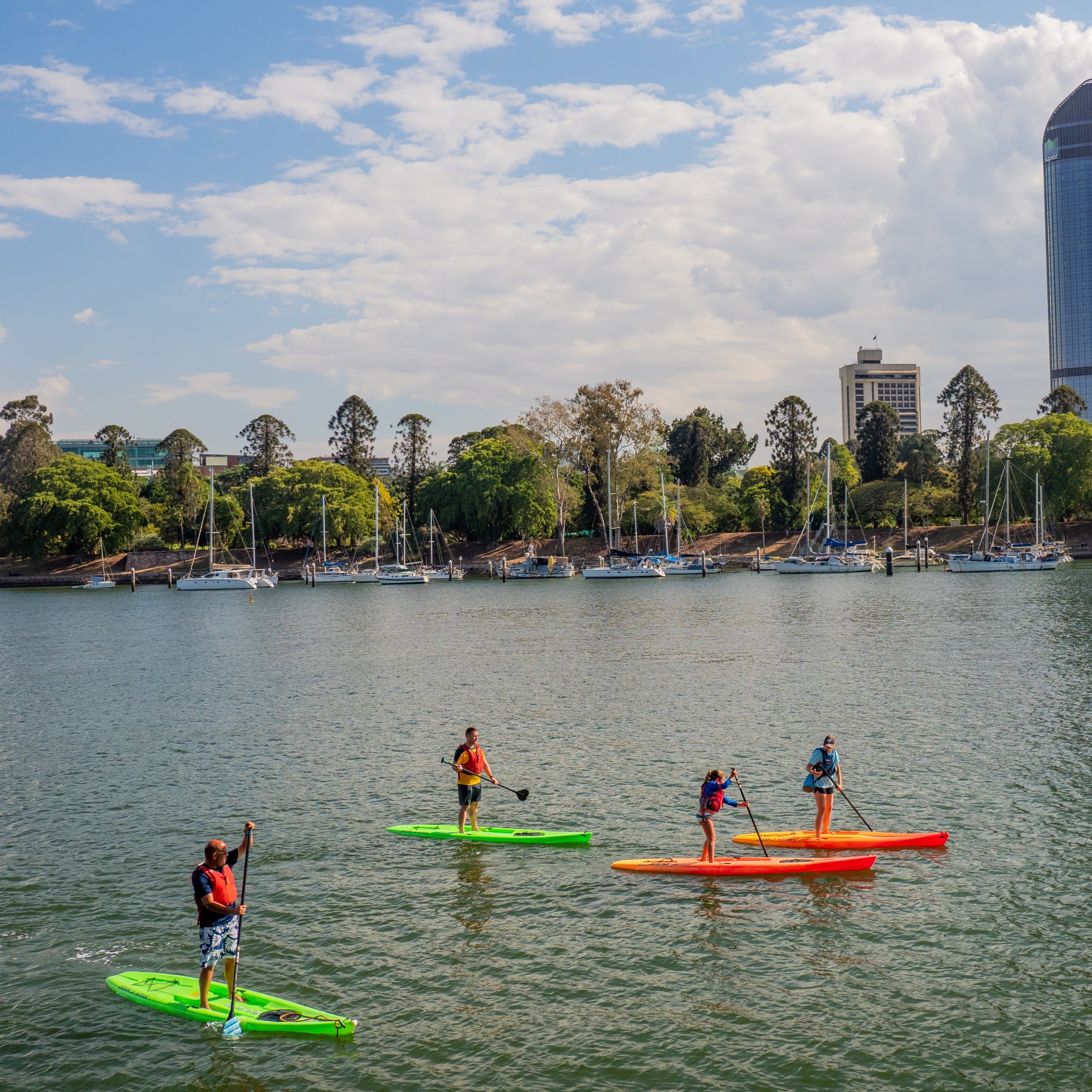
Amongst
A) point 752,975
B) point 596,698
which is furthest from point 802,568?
point 752,975

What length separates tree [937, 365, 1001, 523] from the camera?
129 m

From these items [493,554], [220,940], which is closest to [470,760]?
[220,940]

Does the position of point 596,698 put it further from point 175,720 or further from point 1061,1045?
point 1061,1045

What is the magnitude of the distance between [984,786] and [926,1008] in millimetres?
10916

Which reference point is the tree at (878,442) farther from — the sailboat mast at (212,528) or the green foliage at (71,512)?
the green foliage at (71,512)

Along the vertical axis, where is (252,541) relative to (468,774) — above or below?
above

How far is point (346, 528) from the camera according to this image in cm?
13062

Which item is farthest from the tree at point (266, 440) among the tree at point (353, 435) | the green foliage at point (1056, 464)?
the green foliage at point (1056, 464)

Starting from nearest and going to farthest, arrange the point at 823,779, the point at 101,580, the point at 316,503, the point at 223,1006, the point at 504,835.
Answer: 1. the point at 223,1006
2. the point at 823,779
3. the point at 504,835
4. the point at 101,580
5. the point at 316,503

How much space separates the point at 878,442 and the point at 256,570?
3331 inches

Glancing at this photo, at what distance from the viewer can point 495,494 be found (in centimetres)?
13000

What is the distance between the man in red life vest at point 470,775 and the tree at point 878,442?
130m

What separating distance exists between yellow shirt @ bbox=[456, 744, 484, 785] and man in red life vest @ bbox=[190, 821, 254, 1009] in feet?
22.3

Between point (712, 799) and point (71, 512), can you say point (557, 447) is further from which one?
point (712, 799)
